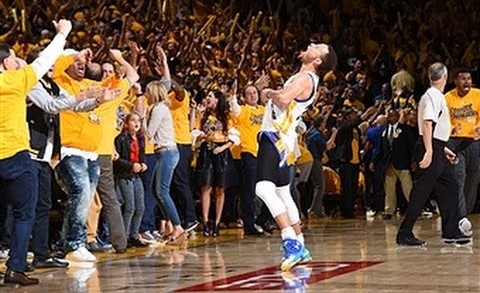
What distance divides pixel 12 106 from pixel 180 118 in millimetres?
4998

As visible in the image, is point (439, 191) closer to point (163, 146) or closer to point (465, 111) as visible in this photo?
point (465, 111)

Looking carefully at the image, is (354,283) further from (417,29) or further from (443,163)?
(417,29)

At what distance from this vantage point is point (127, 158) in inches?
518

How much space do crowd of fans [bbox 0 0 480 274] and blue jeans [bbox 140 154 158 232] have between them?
0.08ft

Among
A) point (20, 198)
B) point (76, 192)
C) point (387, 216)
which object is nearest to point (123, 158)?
point (76, 192)

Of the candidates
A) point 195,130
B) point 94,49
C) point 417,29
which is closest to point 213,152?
point 195,130

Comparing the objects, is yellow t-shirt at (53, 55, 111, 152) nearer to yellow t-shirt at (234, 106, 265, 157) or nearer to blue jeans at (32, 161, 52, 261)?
blue jeans at (32, 161, 52, 261)

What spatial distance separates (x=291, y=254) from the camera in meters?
10.3

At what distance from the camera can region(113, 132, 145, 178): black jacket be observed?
1301 cm

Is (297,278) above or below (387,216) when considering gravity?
below

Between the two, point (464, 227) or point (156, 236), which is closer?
point (464, 227)

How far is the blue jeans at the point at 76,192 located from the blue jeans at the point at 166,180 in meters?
2.19

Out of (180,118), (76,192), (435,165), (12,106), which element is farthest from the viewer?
(180,118)

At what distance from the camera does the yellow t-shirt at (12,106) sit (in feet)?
31.0
